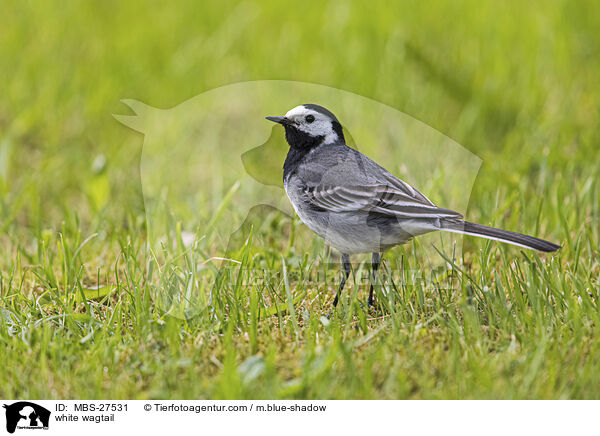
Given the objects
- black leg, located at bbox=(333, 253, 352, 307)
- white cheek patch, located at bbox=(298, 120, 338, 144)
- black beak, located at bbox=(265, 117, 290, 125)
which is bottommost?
black leg, located at bbox=(333, 253, 352, 307)

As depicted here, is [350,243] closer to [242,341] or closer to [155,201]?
[242,341]

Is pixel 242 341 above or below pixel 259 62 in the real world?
below

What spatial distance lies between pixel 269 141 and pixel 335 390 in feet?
3.84

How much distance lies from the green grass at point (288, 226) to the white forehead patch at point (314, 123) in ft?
1.36

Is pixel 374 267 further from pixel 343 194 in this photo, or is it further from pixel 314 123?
pixel 314 123

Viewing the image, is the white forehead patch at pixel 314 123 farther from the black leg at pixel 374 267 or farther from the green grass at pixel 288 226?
the black leg at pixel 374 267

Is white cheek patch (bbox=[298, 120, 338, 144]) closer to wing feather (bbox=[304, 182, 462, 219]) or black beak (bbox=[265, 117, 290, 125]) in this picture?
black beak (bbox=[265, 117, 290, 125])

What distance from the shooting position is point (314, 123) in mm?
2836

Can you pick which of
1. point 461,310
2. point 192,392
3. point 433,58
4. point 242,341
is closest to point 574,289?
point 461,310

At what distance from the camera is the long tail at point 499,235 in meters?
2.48

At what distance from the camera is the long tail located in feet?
8.13

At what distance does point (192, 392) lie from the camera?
249cm
